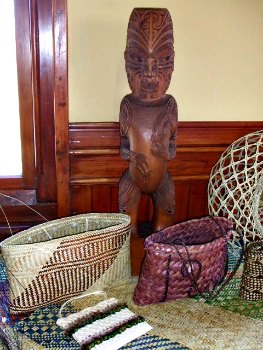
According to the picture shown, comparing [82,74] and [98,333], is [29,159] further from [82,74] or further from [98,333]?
[98,333]

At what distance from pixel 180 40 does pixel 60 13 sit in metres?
0.36

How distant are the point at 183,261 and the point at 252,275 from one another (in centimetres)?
18

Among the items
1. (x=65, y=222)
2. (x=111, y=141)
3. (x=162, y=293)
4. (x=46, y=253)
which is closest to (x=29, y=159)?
(x=111, y=141)

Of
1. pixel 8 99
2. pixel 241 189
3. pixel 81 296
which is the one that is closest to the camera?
pixel 81 296

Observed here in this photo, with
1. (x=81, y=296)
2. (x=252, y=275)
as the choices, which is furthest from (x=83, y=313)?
(x=252, y=275)

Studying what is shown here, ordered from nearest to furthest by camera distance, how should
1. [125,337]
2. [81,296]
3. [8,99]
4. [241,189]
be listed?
[125,337]
[81,296]
[241,189]
[8,99]

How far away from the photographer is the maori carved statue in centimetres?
90

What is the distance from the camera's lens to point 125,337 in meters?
0.79

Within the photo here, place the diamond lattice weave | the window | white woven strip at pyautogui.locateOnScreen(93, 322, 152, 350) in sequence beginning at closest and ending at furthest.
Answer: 1. white woven strip at pyautogui.locateOnScreen(93, 322, 152, 350)
2. the diamond lattice weave
3. the window

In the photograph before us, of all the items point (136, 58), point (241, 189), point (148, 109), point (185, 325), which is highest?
point (136, 58)

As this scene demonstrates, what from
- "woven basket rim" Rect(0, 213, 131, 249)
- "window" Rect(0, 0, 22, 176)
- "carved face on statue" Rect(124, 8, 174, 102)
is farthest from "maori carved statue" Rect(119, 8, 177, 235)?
"window" Rect(0, 0, 22, 176)

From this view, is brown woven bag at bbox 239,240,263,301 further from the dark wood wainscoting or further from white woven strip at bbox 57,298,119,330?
the dark wood wainscoting

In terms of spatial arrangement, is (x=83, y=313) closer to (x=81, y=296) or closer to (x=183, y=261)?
(x=81, y=296)

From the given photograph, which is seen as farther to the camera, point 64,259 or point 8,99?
point 8,99
